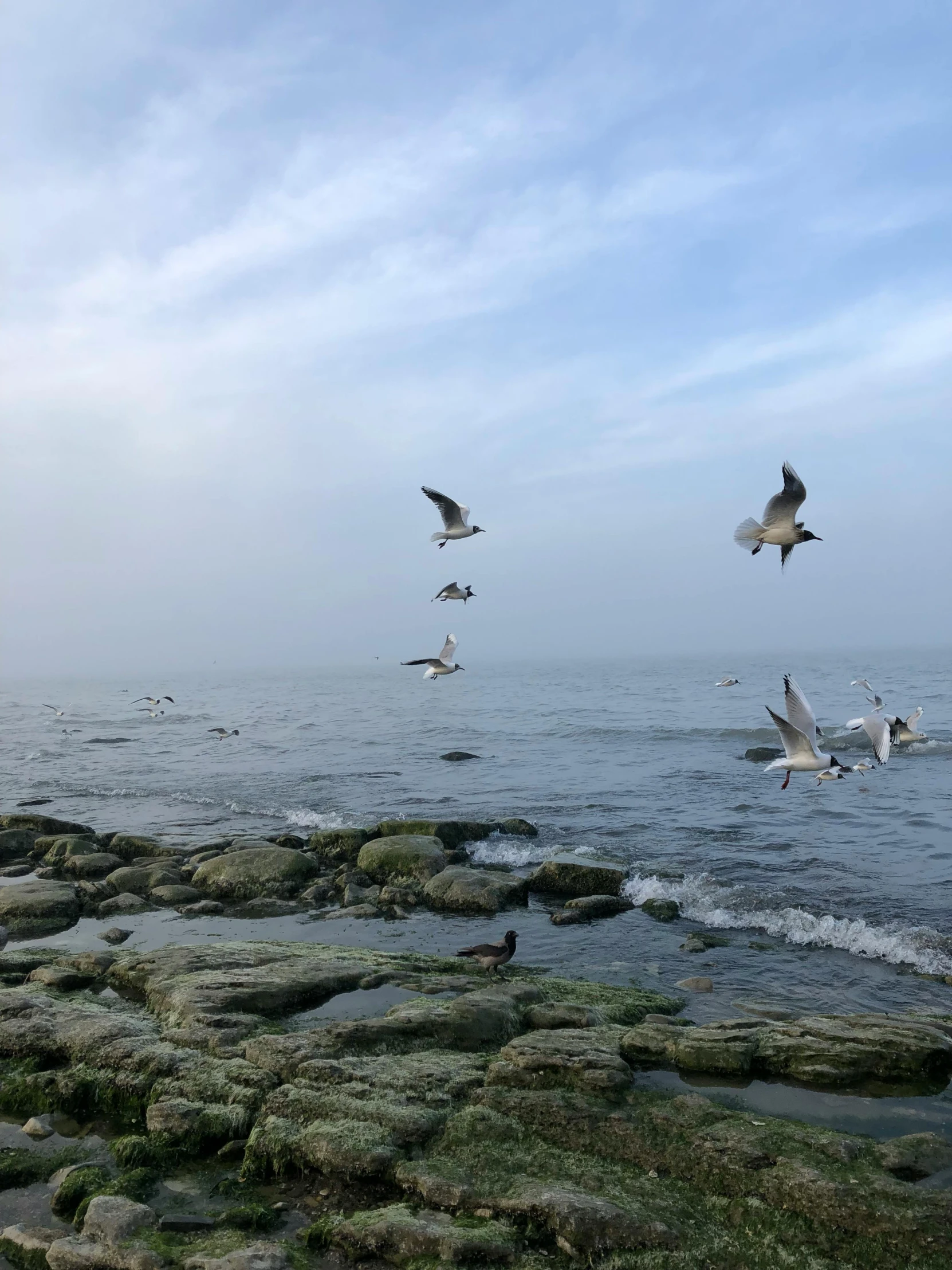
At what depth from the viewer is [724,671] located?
342 ft

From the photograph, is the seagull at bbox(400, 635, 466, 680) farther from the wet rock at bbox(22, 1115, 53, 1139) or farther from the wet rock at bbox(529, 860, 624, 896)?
the wet rock at bbox(22, 1115, 53, 1139)

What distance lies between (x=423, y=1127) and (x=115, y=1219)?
77.8 inches

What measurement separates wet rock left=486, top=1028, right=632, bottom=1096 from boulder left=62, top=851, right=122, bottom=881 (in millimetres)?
10939

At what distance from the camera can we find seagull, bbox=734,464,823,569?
34.1 ft

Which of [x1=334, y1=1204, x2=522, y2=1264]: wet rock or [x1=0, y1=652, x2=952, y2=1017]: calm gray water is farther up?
[x1=334, y1=1204, x2=522, y2=1264]: wet rock

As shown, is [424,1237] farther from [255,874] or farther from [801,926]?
[255,874]

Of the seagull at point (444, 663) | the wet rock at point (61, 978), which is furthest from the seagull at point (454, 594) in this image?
the wet rock at point (61, 978)

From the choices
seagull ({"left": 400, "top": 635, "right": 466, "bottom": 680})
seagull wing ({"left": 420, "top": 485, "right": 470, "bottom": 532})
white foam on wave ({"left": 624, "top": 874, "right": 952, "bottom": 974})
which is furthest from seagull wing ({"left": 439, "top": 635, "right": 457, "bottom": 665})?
white foam on wave ({"left": 624, "top": 874, "right": 952, "bottom": 974})

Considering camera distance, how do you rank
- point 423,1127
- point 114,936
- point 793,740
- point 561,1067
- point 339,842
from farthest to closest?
point 339,842 < point 114,936 < point 793,740 < point 561,1067 < point 423,1127

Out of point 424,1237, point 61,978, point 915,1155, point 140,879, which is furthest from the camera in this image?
point 140,879

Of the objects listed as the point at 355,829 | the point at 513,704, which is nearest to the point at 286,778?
→ the point at 355,829

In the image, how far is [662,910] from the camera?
12.6 m

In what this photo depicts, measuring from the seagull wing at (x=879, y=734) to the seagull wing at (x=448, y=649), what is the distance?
8722 millimetres

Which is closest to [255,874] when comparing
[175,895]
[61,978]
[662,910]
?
[175,895]
